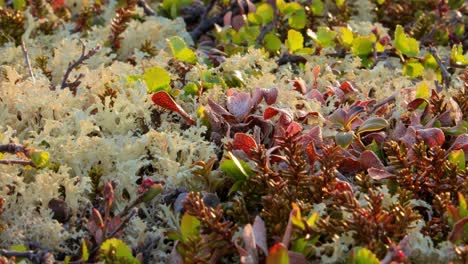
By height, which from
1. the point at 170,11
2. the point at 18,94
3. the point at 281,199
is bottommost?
the point at 170,11

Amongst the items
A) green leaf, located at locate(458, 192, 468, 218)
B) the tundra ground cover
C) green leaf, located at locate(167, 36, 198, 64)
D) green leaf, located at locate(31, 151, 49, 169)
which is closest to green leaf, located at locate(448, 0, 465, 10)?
the tundra ground cover

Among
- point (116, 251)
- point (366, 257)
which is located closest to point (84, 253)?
point (116, 251)

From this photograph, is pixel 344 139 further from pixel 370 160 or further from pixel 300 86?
pixel 300 86

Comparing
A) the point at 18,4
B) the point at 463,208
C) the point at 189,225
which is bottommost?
the point at 18,4

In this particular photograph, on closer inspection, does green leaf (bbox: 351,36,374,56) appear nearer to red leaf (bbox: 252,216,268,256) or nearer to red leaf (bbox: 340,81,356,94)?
red leaf (bbox: 340,81,356,94)

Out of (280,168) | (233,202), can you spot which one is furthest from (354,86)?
(233,202)

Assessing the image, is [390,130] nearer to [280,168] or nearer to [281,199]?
[280,168]
